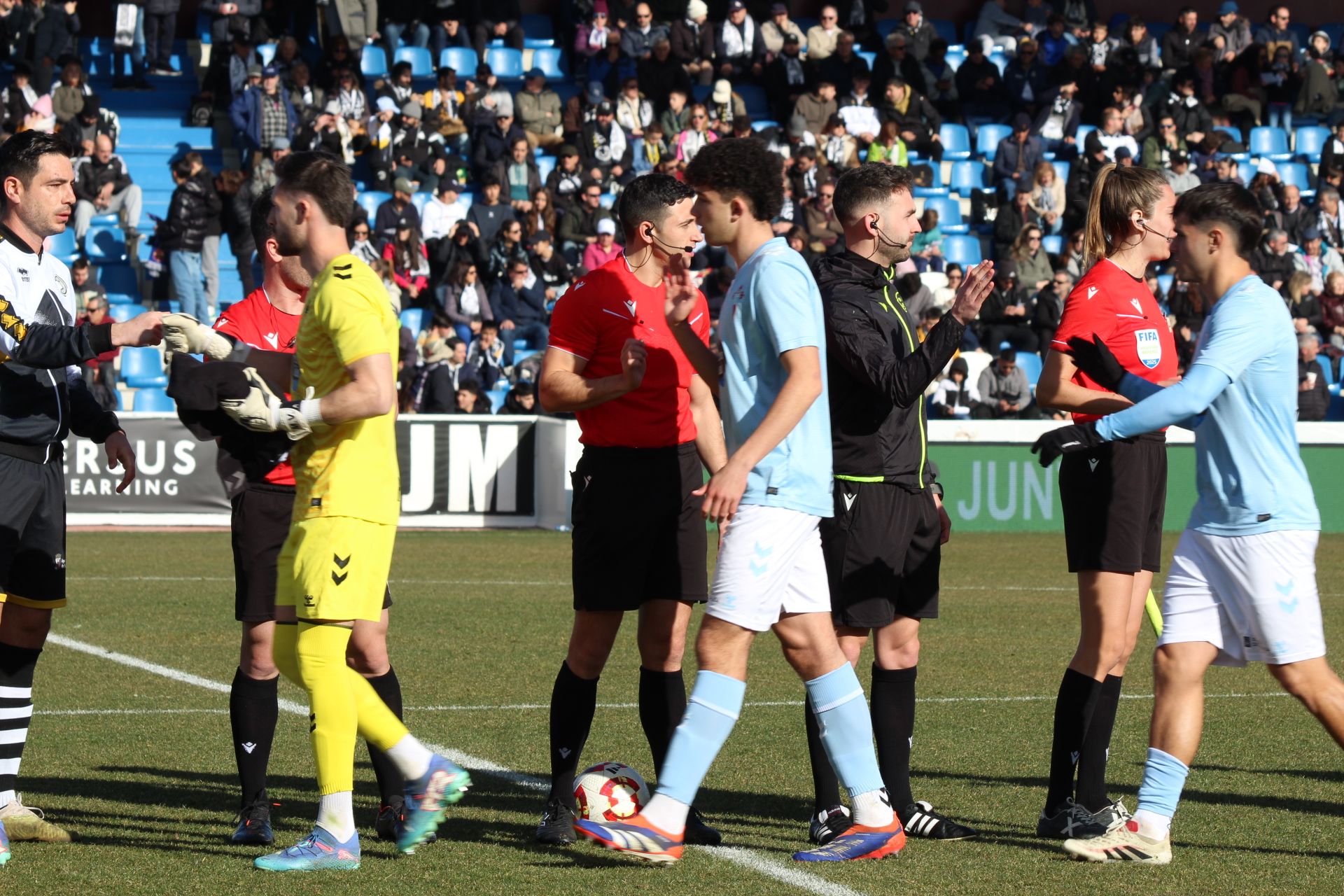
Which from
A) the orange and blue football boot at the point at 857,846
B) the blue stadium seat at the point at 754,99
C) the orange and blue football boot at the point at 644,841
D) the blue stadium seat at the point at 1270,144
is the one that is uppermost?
the blue stadium seat at the point at 754,99

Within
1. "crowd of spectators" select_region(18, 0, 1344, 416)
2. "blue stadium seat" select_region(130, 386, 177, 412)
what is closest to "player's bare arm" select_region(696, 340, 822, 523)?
"crowd of spectators" select_region(18, 0, 1344, 416)

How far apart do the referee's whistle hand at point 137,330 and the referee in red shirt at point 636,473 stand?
128 cm

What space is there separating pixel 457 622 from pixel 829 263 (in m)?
6.05

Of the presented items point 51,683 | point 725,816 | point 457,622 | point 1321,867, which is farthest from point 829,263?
point 457,622

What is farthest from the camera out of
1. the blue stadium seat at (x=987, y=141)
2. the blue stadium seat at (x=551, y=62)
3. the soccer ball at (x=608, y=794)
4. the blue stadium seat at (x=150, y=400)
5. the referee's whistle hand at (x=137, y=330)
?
the blue stadium seat at (x=987, y=141)

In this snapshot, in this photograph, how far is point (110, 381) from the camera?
2009 cm

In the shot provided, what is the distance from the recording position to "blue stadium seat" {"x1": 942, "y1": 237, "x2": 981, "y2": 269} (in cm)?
2527

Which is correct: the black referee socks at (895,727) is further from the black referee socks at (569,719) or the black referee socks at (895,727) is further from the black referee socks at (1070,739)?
the black referee socks at (569,719)

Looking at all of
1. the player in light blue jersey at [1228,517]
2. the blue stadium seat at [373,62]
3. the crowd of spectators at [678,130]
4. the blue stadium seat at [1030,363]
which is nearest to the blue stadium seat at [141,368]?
the crowd of spectators at [678,130]

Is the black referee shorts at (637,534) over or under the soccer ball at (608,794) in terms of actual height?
over

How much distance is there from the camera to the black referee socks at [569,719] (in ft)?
19.7

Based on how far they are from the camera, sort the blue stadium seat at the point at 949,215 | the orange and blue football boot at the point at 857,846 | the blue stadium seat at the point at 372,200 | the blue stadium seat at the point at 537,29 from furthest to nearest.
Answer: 1. the blue stadium seat at the point at 537,29
2. the blue stadium seat at the point at 949,215
3. the blue stadium seat at the point at 372,200
4. the orange and blue football boot at the point at 857,846

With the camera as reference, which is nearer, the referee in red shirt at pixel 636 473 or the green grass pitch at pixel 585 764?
the green grass pitch at pixel 585 764

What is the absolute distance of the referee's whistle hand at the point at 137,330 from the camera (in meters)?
5.32
